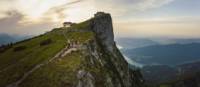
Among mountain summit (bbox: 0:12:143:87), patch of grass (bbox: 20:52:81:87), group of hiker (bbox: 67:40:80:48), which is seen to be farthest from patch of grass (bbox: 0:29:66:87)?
patch of grass (bbox: 20:52:81:87)

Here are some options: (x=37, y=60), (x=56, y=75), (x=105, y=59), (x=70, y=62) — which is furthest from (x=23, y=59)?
(x=105, y=59)

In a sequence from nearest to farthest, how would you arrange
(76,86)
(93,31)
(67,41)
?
1. (76,86)
2. (67,41)
3. (93,31)

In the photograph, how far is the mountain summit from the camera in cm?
11694

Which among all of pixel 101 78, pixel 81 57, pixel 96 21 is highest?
pixel 96 21

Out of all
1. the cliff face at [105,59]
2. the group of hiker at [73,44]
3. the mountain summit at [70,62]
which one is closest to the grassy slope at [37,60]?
the mountain summit at [70,62]

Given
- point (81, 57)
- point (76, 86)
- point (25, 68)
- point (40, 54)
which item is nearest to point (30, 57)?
point (40, 54)

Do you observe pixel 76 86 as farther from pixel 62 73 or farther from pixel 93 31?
pixel 93 31

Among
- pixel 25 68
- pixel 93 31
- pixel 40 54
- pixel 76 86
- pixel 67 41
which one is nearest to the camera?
pixel 76 86

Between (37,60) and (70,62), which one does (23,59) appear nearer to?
(37,60)

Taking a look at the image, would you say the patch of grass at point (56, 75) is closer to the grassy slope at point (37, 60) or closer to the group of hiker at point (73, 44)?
the grassy slope at point (37, 60)

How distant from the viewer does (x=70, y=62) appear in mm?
124500

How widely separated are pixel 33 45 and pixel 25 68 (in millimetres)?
41496

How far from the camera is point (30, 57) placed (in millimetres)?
139875

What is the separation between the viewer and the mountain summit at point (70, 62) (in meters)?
117
